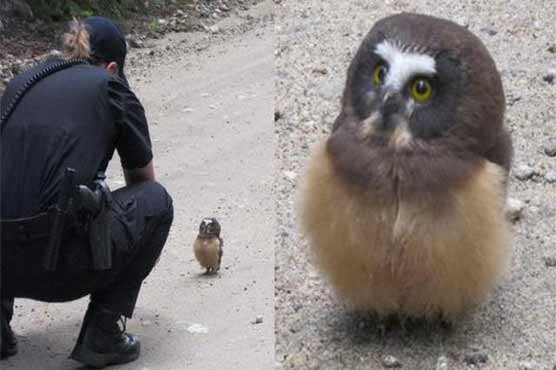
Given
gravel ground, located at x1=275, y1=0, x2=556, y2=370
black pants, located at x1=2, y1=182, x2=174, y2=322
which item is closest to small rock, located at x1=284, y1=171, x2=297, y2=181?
gravel ground, located at x1=275, y1=0, x2=556, y2=370

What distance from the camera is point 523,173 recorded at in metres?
4.72

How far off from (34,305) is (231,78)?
3067 millimetres

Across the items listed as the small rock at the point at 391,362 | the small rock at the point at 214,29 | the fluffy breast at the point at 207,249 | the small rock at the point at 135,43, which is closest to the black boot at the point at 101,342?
the fluffy breast at the point at 207,249

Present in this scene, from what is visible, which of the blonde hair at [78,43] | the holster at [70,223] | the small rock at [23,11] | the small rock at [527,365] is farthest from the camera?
the small rock at [23,11]

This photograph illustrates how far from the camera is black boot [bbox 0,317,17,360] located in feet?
14.5

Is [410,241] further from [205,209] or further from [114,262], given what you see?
[205,209]

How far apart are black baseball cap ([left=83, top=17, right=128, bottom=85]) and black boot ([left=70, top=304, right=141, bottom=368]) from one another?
0.90 metres

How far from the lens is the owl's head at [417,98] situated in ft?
11.2

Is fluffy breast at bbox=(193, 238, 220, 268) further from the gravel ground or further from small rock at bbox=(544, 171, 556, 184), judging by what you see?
small rock at bbox=(544, 171, 556, 184)

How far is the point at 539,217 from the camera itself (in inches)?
174

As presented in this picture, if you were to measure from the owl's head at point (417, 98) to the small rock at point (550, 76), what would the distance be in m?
2.17

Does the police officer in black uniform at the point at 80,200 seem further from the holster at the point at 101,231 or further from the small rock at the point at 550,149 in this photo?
the small rock at the point at 550,149

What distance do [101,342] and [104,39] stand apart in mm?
1154

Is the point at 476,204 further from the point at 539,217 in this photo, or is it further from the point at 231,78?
the point at 231,78
